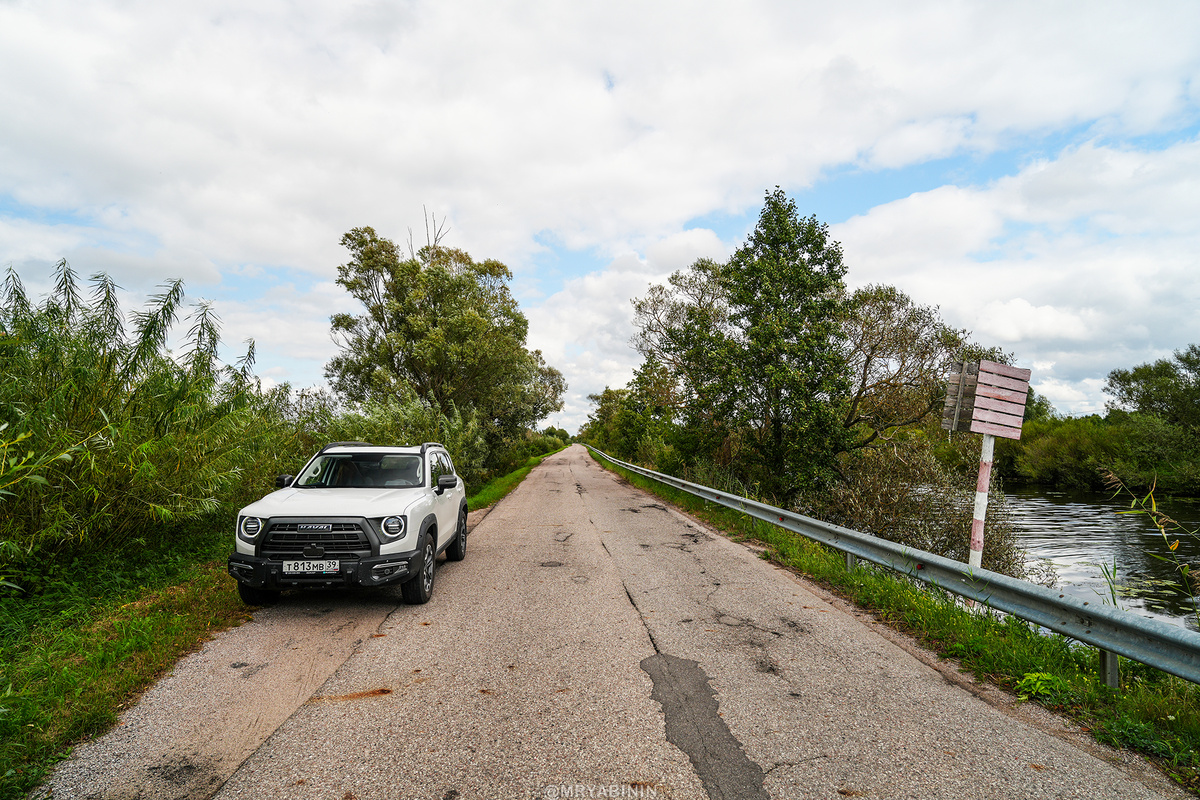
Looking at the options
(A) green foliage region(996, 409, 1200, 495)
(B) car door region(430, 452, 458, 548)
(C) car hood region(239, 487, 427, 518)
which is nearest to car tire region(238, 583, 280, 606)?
(C) car hood region(239, 487, 427, 518)

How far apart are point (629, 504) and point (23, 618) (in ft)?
43.5

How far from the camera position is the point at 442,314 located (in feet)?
81.4

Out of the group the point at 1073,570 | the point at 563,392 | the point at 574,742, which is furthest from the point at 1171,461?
the point at 563,392

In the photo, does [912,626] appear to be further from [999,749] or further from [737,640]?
[999,749]

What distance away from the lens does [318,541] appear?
5.64 meters

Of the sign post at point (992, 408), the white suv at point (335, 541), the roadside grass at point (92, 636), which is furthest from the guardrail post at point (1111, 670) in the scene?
the roadside grass at point (92, 636)

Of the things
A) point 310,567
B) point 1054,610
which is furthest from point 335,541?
point 1054,610

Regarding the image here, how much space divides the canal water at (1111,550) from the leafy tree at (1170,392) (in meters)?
6.63

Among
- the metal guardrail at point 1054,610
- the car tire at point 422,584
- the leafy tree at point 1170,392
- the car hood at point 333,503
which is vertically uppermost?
the leafy tree at point 1170,392

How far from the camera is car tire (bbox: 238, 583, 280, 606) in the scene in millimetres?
5956

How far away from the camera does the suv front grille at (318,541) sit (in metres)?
5.61

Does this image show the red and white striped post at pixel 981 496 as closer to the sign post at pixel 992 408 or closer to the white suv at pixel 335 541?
the sign post at pixel 992 408

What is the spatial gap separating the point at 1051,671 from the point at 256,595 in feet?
24.1

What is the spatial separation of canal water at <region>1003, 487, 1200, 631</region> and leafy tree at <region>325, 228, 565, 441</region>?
764 inches
